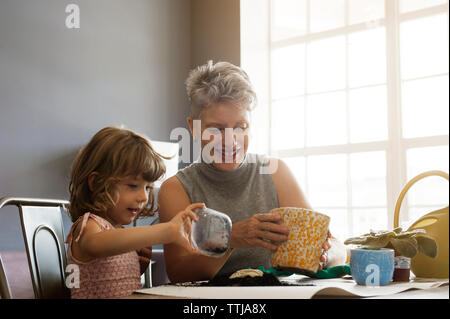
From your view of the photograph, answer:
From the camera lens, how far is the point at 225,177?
1.40m

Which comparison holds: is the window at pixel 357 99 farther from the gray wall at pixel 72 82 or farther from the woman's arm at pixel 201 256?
the woman's arm at pixel 201 256

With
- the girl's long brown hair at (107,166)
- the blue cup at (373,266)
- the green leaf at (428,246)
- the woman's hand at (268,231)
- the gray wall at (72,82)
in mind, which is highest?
the gray wall at (72,82)

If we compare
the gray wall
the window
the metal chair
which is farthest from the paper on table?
the window

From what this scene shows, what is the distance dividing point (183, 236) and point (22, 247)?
2.20 m

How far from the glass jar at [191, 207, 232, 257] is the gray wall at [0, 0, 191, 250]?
7.15 ft

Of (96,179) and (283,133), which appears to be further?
(283,133)

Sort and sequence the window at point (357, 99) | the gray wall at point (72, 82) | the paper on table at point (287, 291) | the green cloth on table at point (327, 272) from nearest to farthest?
the paper on table at point (287, 291)
the green cloth on table at point (327, 272)
the gray wall at point (72, 82)
the window at point (357, 99)

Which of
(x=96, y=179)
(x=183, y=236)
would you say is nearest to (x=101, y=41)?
(x=96, y=179)

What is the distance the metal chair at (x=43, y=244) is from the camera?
3.52 ft

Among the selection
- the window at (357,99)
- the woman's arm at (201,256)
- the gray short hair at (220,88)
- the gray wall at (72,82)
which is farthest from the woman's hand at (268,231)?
the window at (357,99)

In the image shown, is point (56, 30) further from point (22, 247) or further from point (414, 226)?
point (414, 226)

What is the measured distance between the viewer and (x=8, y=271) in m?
2.23

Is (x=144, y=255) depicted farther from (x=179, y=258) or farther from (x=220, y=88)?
(x=220, y=88)

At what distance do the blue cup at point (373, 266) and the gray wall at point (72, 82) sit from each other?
2.25m
